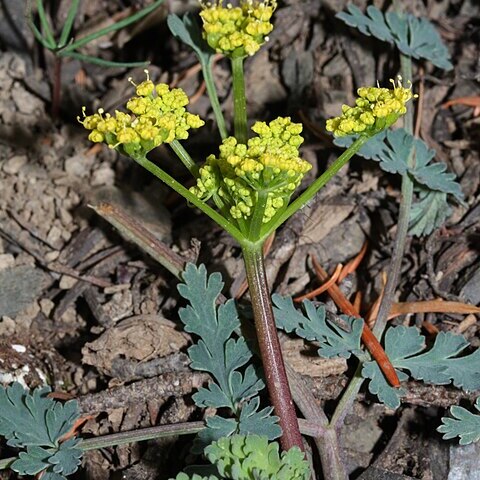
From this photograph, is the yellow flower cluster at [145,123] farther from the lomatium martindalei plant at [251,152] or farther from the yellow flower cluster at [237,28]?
the yellow flower cluster at [237,28]

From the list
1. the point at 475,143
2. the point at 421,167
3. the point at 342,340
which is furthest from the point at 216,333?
the point at 475,143

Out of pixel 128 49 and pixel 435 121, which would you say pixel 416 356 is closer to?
pixel 435 121

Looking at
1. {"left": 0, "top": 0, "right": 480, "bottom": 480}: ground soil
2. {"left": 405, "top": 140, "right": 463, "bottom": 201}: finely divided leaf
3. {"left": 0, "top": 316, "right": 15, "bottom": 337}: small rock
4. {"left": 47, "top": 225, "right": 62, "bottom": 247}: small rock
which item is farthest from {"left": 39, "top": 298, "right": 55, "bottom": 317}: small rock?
{"left": 405, "top": 140, "right": 463, "bottom": 201}: finely divided leaf

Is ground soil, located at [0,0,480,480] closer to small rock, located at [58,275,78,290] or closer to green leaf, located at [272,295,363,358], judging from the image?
small rock, located at [58,275,78,290]

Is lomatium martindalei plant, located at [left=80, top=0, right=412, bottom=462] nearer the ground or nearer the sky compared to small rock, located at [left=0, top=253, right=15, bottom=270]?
nearer the sky

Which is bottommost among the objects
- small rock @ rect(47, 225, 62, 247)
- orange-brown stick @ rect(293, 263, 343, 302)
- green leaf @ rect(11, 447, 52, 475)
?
orange-brown stick @ rect(293, 263, 343, 302)

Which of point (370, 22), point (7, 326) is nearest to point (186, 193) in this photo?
point (7, 326)
